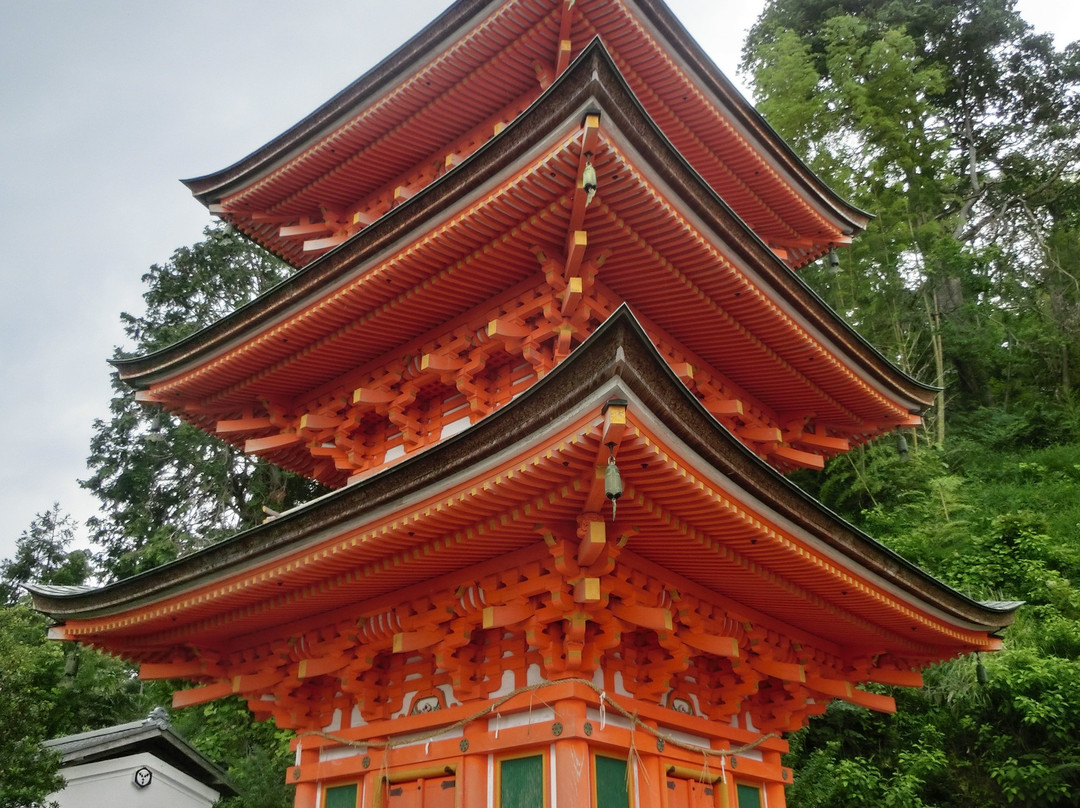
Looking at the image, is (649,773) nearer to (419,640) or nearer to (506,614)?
(506,614)

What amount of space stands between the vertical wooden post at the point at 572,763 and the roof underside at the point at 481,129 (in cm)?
675

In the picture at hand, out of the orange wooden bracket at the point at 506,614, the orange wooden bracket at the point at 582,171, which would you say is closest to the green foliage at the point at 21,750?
the orange wooden bracket at the point at 506,614

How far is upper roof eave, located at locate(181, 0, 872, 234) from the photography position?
9.44m

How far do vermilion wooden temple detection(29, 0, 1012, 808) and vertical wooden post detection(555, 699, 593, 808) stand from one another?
0.02m

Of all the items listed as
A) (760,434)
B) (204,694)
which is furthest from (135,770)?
(760,434)

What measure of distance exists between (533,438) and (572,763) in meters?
2.53

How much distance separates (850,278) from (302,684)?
18.3 metres

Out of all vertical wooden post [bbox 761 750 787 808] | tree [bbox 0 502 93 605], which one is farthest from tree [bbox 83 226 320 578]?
vertical wooden post [bbox 761 750 787 808]

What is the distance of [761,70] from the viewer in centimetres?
2541

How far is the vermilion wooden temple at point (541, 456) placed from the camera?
19.5ft

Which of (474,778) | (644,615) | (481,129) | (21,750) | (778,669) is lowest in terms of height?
(474,778)

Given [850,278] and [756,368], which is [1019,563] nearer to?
[850,278]

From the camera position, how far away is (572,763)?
5953 millimetres

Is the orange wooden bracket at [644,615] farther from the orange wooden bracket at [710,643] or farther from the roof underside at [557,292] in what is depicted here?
the roof underside at [557,292]
